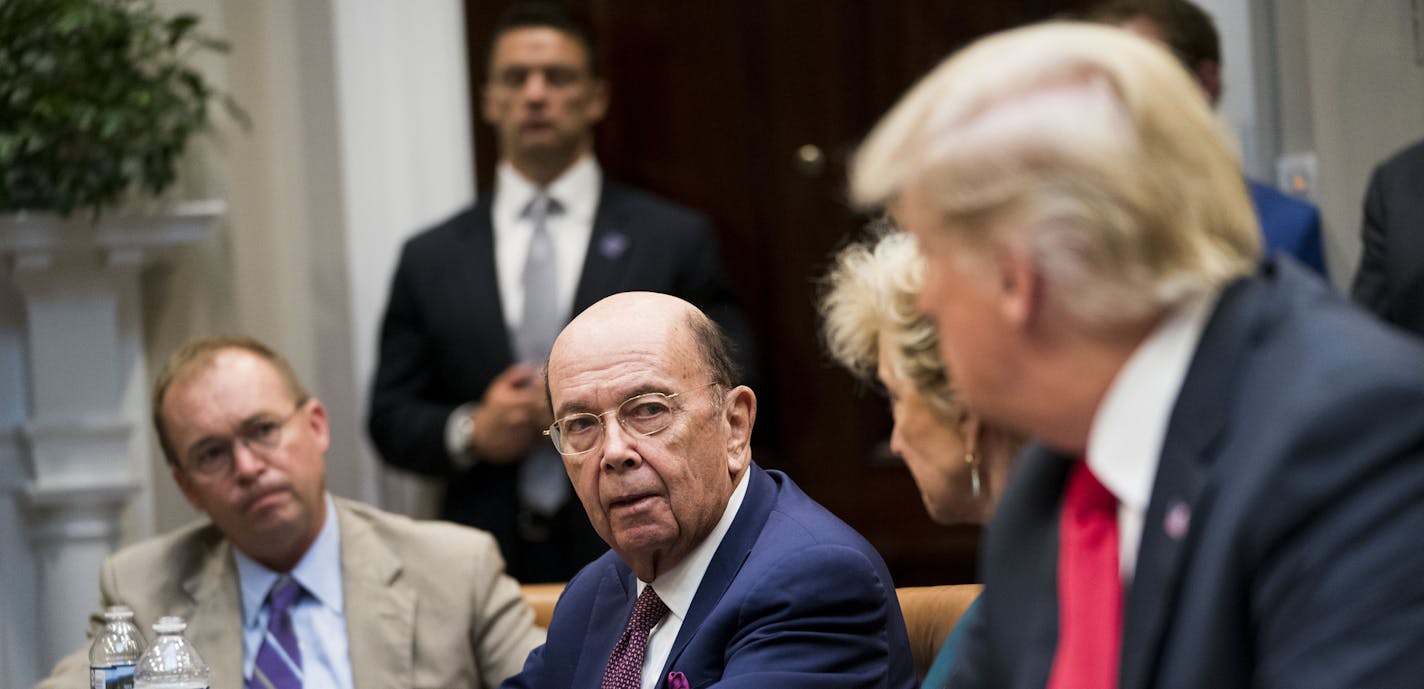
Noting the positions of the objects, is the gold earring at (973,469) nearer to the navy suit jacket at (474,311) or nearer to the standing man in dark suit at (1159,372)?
the standing man in dark suit at (1159,372)

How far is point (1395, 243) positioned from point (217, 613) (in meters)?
2.15

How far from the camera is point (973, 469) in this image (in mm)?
2076

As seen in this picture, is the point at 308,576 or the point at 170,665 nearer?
the point at 170,665

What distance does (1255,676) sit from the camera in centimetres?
116

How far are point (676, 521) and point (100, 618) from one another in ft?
4.20

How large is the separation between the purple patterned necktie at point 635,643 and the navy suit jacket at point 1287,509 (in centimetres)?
116

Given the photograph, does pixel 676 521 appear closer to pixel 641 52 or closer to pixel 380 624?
pixel 380 624

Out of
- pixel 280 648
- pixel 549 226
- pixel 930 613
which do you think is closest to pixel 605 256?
pixel 549 226

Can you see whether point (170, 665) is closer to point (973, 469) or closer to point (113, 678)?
point (113, 678)

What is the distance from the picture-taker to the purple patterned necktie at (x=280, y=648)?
2916 millimetres

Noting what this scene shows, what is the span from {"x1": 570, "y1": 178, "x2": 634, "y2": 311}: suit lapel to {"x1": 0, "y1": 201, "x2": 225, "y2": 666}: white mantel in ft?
3.31

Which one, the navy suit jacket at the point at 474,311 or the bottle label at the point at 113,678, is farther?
the navy suit jacket at the point at 474,311

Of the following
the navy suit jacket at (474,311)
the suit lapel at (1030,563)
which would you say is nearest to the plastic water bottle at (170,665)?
the suit lapel at (1030,563)

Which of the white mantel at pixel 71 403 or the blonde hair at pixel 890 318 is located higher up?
the blonde hair at pixel 890 318
